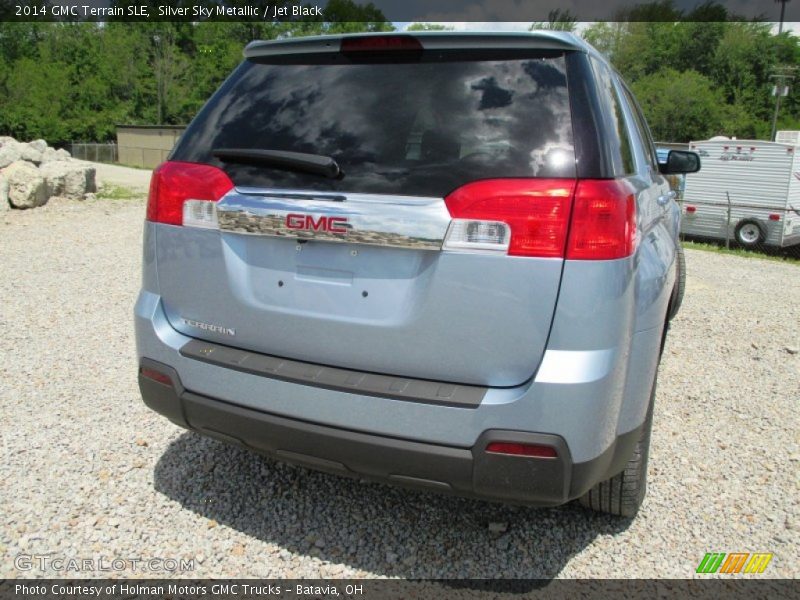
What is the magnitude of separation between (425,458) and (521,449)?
0.31m

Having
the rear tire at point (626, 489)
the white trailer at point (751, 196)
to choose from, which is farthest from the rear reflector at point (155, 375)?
the white trailer at point (751, 196)

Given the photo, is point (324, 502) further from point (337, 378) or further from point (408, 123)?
point (408, 123)

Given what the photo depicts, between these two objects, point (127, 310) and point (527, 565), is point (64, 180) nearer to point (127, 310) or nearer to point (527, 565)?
point (127, 310)

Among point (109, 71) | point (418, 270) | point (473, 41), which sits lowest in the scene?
point (418, 270)

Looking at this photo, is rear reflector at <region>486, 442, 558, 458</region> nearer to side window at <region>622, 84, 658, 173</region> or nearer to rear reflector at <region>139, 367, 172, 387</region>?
rear reflector at <region>139, 367, 172, 387</region>

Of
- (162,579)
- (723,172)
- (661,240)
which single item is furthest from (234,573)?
(723,172)

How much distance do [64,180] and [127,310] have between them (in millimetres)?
9812

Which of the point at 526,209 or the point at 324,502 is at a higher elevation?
the point at 526,209

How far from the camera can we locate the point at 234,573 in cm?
250

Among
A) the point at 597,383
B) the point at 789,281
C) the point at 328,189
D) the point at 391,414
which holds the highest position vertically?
the point at 328,189

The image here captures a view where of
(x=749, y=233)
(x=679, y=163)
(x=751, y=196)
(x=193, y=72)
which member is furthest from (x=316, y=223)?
(x=193, y=72)

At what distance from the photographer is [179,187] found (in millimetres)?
2473
